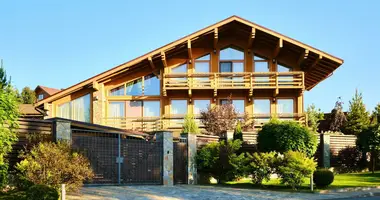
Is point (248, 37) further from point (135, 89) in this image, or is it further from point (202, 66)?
point (135, 89)

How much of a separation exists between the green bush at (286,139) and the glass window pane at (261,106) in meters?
11.6

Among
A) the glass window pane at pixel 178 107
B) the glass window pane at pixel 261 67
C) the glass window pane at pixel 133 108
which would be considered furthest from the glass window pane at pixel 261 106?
the glass window pane at pixel 133 108

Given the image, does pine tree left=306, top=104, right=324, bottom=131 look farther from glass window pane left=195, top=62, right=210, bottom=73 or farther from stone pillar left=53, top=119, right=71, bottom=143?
stone pillar left=53, top=119, right=71, bottom=143

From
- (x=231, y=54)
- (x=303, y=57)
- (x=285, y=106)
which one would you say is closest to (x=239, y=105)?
(x=285, y=106)

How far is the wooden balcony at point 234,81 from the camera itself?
31.4 m

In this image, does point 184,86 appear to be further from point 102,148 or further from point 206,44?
point 102,148

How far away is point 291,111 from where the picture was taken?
108 feet

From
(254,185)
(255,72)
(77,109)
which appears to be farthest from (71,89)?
(254,185)

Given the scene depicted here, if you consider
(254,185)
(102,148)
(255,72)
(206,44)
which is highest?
(206,44)

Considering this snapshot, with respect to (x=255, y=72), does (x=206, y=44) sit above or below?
above

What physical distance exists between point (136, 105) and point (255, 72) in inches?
334

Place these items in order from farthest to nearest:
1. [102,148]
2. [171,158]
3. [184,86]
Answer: [184,86]
[171,158]
[102,148]

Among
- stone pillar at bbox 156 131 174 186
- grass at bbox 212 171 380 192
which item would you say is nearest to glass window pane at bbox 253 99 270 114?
grass at bbox 212 171 380 192

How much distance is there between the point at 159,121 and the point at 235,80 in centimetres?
585
